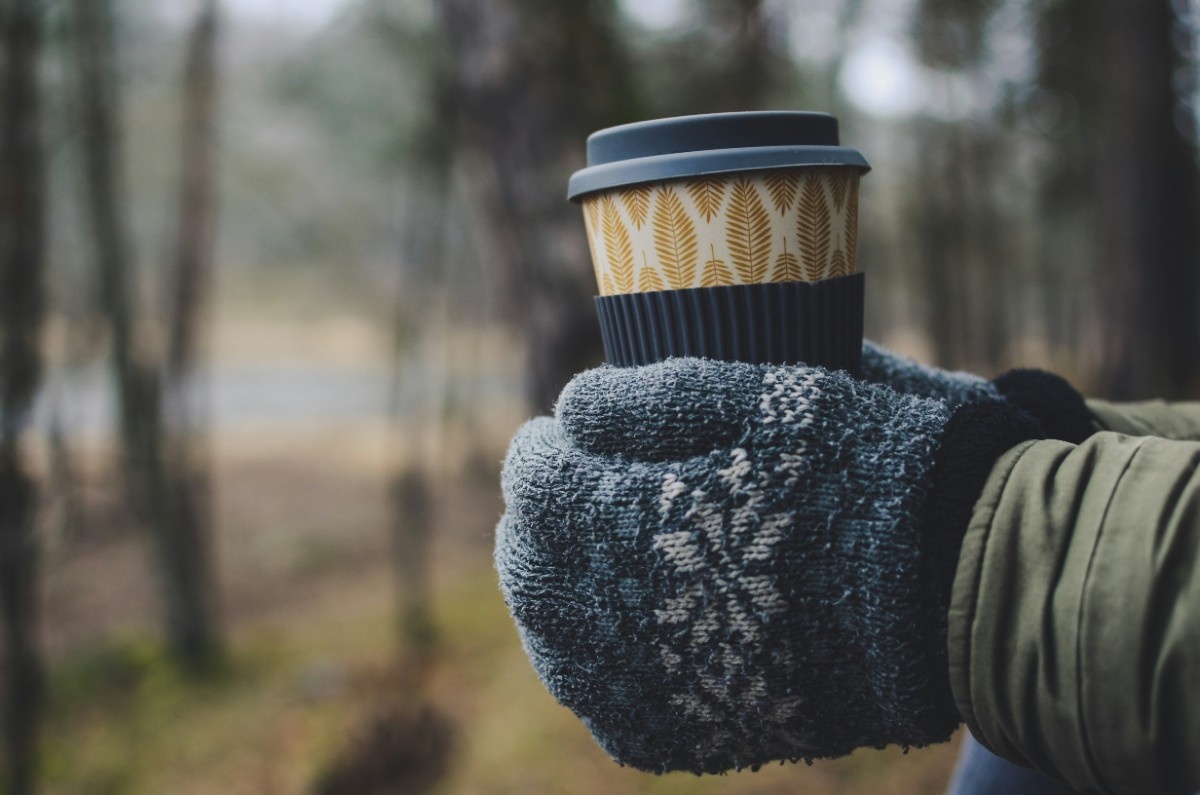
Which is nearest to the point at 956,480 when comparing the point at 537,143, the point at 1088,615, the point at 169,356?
the point at 1088,615

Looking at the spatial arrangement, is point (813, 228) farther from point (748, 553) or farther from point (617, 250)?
point (748, 553)

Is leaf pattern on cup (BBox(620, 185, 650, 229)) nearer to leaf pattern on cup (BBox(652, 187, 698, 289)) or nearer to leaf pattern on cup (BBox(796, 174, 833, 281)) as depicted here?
leaf pattern on cup (BBox(652, 187, 698, 289))

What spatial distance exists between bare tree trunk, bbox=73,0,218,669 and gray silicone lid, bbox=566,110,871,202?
7.14 m

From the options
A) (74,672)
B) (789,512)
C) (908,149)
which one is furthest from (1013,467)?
(908,149)

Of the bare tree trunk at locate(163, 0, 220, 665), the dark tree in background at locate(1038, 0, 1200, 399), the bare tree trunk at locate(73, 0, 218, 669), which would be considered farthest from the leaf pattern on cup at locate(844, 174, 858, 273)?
the bare tree trunk at locate(163, 0, 220, 665)

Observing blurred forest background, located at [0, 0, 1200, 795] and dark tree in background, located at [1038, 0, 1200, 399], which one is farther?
dark tree in background, located at [1038, 0, 1200, 399]

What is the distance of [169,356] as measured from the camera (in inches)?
295

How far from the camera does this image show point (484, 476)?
15.8 metres

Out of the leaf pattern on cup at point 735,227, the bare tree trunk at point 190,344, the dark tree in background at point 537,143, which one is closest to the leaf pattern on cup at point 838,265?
the leaf pattern on cup at point 735,227

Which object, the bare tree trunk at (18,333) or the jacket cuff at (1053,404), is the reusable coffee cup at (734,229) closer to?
the jacket cuff at (1053,404)

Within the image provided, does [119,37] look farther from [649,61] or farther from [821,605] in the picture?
[821,605]

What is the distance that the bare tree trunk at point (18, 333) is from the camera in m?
4.20

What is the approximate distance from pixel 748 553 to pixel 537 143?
222 centimetres

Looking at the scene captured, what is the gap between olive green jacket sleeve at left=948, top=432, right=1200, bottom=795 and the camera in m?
0.71
